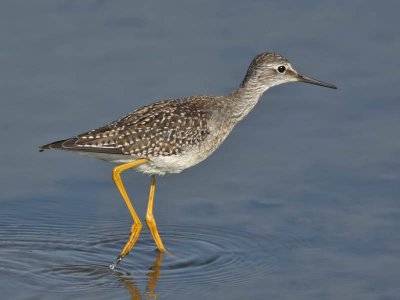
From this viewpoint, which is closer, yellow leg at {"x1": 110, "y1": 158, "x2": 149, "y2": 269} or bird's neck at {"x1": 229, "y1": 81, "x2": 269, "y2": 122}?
yellow leg at {"x1": 110, "y1": 158, "x2": 149, "y2": 269}

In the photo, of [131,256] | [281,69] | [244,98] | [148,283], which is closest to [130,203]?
[131,256]

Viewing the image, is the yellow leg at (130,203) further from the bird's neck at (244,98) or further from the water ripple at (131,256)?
the bird's neck at (244,98)

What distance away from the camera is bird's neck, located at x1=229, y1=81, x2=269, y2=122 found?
15188mm

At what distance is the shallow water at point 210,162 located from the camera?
1359cm

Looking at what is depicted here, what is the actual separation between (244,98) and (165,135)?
1471 millimetres

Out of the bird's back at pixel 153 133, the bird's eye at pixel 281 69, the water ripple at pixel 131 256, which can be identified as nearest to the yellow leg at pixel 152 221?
the water ripple at pixel 131 256

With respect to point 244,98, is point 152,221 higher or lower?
lower

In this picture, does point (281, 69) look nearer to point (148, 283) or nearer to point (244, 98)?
point (244, 98)

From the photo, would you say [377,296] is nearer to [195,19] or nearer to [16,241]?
[16,241]

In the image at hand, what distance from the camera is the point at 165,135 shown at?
1443 centimetres

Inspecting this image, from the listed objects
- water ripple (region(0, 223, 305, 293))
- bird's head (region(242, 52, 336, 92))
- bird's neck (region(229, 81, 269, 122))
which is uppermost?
bird's head (region(242, 52, 336, 92))

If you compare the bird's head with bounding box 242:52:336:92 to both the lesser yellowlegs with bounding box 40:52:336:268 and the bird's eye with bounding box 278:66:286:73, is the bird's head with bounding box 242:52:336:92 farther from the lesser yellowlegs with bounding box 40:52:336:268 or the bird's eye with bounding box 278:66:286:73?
the lesser yellowlegs with bounding box 40:52:336:268

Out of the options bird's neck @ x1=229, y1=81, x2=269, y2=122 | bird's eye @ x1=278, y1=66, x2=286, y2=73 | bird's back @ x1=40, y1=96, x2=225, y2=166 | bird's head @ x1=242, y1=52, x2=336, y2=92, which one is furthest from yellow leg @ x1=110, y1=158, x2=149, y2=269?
bird's eye @ x1=278, y1=66, x2=286, y2=73

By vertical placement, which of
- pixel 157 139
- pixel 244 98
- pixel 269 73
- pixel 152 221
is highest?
pixel 269 73
